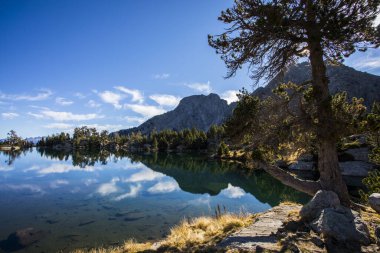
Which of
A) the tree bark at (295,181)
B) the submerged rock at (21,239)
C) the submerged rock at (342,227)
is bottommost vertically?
the submerged rock at (21,239)

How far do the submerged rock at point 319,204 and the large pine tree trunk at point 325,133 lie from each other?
4.07 ft

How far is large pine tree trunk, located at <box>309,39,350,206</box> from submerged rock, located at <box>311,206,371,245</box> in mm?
2392

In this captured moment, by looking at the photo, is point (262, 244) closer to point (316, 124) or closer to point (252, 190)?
point (316, 124)

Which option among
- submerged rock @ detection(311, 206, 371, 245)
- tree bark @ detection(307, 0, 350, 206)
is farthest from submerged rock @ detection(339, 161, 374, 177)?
submerged rock @ detection(311, 206, 371, 245)

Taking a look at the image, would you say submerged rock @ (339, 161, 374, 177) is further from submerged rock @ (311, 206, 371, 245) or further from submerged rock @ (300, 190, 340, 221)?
submerged rock @ (311, 206, 371, 245)

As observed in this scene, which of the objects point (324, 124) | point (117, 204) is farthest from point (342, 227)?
point (117, 204)

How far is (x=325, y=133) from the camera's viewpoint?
11023 millimetres

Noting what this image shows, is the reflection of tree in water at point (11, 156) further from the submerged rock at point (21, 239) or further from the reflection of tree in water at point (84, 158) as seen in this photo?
the submerged rock at point (21, 239)

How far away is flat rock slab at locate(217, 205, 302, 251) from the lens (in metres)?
8.78

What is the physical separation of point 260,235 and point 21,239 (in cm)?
2031

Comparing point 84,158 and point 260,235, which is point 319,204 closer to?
point 260,235

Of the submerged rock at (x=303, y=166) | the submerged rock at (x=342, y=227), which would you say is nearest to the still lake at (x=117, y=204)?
the submerged rock at (x=303, y=166)

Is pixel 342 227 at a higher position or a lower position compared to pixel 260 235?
higher

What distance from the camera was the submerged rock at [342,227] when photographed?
8594 millimetres
